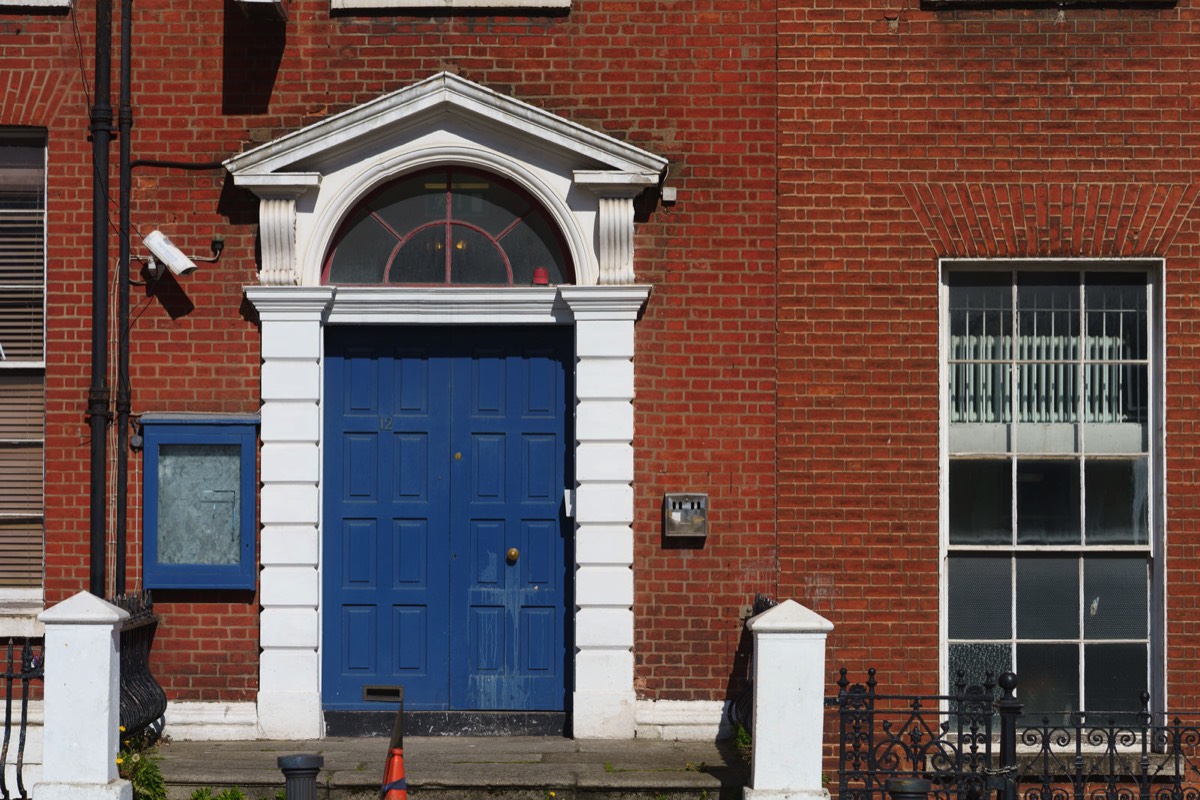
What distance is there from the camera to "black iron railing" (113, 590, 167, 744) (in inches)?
349

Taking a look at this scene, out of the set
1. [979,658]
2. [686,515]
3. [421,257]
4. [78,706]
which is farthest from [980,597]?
[78,706]

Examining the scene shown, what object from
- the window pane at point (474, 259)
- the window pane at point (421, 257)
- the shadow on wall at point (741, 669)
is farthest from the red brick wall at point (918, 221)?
the window pane at point (421, 257)

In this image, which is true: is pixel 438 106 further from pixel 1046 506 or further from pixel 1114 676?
pixel 1114 676

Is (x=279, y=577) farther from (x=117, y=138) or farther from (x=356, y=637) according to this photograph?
(x=117, y=138)

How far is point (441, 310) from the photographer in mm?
9695

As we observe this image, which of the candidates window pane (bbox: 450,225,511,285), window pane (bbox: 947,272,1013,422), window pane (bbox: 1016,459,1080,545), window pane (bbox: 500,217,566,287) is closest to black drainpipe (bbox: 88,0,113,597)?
window pane (bbox: 450,225,511,285)

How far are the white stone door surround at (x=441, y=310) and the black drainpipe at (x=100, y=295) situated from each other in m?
0.91

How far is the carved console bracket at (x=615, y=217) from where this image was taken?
31.2ft

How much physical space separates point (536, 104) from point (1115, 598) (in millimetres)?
4942

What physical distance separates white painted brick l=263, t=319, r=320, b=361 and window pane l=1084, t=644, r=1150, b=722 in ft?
17.6

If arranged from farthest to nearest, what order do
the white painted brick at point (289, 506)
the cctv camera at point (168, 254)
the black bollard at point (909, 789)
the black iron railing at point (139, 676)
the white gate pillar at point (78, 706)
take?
the white painted brick at point (289, 506) → the cctv camera at point (168, 254) → the black iron railing at point (139, 676) → the white gate pillar at point (78, 706) → the black bollard at point (909, 789)

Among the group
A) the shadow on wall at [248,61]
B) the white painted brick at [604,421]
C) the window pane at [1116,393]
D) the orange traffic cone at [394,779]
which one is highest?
the shadow on wall at [248,61]

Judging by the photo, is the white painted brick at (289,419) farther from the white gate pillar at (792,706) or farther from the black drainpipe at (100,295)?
the white gate pillar at (792,706)

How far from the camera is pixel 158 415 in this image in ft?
31.6
